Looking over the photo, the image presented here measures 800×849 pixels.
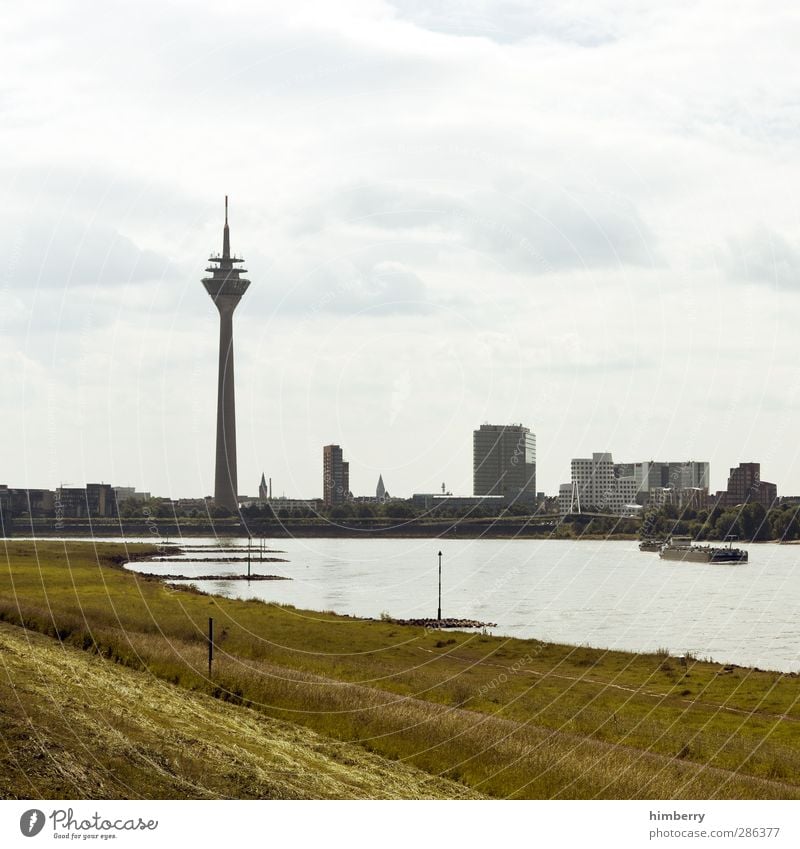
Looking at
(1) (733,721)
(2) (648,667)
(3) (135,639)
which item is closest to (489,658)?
(2) (648,667)

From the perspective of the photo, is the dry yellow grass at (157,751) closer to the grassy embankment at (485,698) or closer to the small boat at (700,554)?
the grassy embankment at (485,698)

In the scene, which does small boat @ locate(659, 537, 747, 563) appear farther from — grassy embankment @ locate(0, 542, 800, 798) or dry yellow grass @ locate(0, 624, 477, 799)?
dry yellow grass @ locate(0, 624, 477, 799)

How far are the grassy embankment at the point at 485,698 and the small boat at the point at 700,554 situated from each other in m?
113

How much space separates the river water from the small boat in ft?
11.1

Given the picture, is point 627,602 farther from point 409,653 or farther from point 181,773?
point 181,773

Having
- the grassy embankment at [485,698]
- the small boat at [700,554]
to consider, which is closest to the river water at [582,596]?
the small boat at [700,554]

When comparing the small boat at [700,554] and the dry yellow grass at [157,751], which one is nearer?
the dry yellow grass at [157,751]

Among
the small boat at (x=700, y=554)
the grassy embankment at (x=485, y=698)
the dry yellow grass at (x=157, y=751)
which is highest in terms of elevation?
the dry yellow grass at (x=157, y=751)

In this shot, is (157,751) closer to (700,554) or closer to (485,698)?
(485,698)

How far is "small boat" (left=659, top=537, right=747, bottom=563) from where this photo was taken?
17088 centimetres

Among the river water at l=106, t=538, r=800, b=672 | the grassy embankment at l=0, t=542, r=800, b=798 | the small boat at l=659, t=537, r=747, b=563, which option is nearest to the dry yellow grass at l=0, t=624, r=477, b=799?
the grassy embankment at l=0, t=542, r=800, b=798

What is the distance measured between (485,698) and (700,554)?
148 meters

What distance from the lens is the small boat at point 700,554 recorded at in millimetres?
170875
